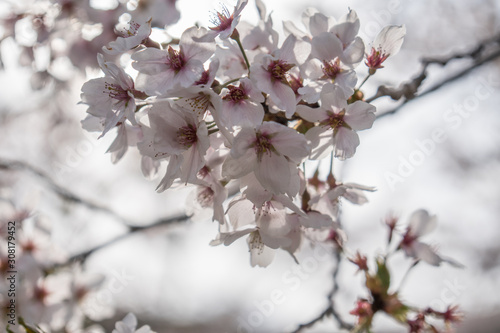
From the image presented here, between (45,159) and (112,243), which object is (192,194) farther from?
(45,159)

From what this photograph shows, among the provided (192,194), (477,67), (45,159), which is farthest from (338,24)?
(45,159)

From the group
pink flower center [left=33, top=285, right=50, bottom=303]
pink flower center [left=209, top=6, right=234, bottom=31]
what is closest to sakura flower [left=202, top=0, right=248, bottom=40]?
pink flower center [left=209, top=6, right=234, bottom=31]

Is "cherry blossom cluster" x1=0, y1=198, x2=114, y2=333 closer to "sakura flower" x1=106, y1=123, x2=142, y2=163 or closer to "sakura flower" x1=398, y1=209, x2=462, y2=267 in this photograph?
"sakura flower" x1=106, y1=123, x2=142, y2=163

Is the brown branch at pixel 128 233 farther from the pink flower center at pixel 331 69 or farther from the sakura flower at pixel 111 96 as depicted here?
the pink flower center at pixel 331 69

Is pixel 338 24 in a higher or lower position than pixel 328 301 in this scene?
higher

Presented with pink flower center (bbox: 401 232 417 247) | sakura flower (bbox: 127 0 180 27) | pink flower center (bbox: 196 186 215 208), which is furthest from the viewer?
sakura flower (bbox: 127 0 180 27)

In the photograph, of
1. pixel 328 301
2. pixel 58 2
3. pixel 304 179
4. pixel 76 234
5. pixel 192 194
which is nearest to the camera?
pixel 304 179
